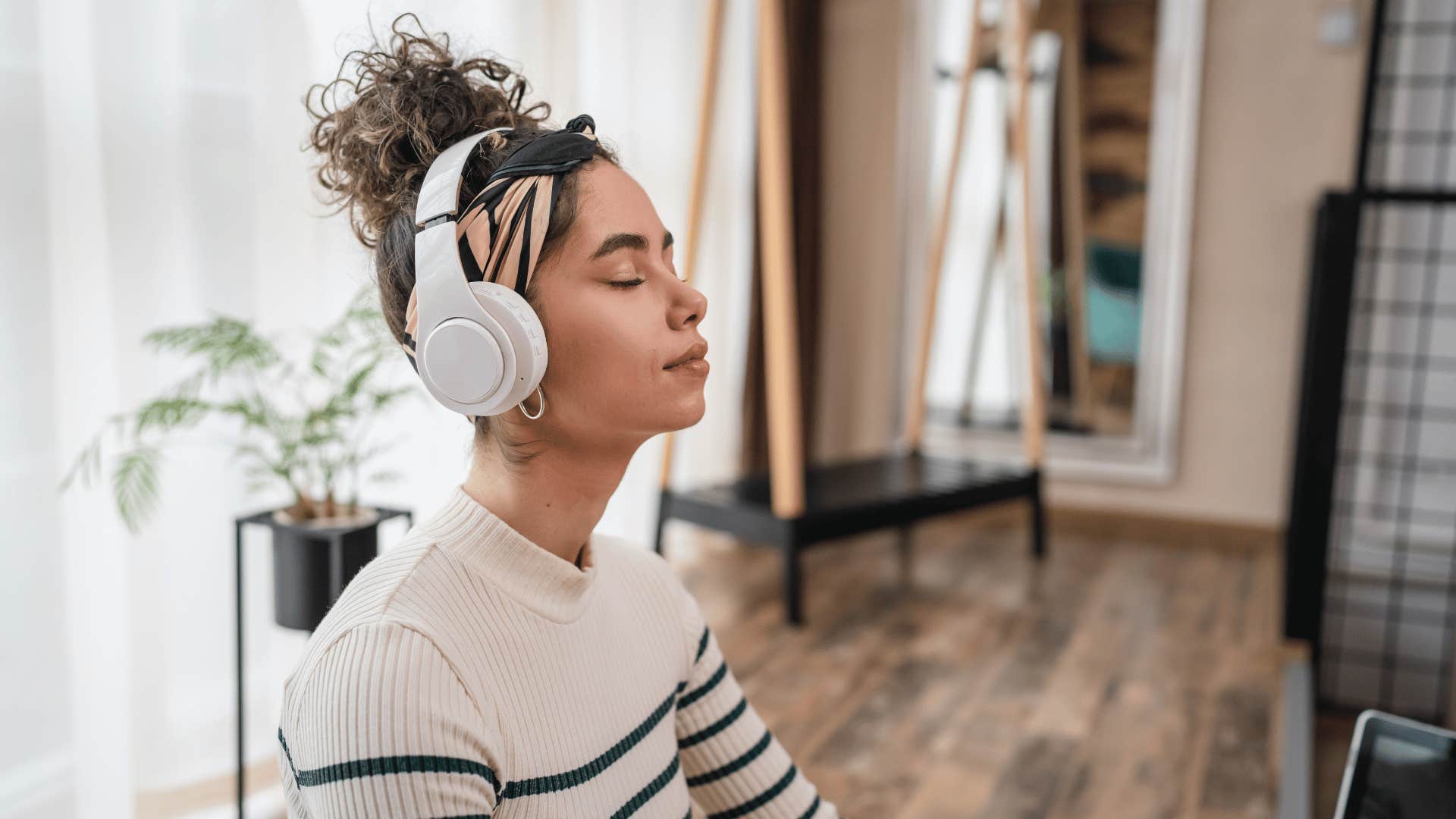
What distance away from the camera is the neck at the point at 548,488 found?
0.77 metres

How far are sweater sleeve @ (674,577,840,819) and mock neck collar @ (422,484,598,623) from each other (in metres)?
0.18

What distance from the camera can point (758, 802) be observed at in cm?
93

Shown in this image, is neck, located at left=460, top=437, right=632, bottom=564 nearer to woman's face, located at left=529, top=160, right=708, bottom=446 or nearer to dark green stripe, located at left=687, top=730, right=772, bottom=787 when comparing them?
woman's face, located at left=529, top=160, right=708, bottom=446

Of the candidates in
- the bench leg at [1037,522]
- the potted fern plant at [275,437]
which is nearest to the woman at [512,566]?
the potted fern plant at [275,437]

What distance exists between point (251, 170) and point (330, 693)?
132cm

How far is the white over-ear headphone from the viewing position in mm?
707

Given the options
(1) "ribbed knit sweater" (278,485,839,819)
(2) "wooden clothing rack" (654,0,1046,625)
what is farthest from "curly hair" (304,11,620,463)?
(2) "wooden clothing rack" (654,0,1046,625)

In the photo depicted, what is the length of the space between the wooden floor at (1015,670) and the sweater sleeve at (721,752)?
0.94 meters

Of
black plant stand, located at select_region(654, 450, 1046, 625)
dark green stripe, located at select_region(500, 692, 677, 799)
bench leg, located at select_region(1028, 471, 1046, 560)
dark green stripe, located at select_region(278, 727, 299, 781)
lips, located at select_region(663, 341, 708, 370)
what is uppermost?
lips, located at select_region(663, 341, 708, 370)

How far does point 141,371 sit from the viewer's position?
1575 mm

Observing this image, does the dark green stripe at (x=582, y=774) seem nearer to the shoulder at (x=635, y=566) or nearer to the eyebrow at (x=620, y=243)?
the shoulder at (x=635, y=566)

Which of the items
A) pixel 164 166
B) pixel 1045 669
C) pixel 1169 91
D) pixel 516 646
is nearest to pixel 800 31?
pixel 1169 91

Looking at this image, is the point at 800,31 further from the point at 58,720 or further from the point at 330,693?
the point at 330,693

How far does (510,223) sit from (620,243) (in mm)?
76
